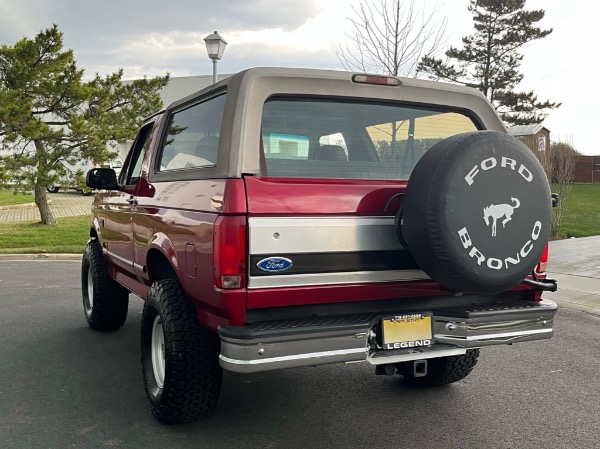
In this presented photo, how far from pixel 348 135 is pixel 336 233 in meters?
0.72

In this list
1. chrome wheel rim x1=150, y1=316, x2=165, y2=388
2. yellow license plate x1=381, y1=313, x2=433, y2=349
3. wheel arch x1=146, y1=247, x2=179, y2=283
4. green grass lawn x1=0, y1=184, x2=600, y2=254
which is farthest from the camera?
green grass lawn x1=0, y1=184, x2=600, y2=254

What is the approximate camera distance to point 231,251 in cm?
264

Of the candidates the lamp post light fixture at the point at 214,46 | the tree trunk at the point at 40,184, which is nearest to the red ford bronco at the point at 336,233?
the lamp post light fixture at the point at 214,46

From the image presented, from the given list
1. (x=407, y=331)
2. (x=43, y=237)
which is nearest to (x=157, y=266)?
(x=407, y=331)

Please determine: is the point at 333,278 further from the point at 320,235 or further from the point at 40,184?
the point at 40,184

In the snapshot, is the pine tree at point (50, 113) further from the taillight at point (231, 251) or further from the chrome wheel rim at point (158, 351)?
the taillight at point (231, 251)

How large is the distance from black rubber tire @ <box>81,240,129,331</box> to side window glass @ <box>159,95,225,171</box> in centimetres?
183

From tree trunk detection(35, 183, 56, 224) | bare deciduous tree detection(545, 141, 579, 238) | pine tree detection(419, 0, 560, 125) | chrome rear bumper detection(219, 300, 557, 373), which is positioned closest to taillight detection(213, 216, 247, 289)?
chrome rear bumper detection(219, 300, 557, 373)

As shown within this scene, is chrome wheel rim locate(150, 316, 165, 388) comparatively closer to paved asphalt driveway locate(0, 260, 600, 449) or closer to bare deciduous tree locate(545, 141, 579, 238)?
paved asphalt driveway locate(0, 260, 600, 449)

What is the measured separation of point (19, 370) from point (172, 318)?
6.64ft

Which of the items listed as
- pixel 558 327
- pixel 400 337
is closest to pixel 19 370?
pixel 400 337

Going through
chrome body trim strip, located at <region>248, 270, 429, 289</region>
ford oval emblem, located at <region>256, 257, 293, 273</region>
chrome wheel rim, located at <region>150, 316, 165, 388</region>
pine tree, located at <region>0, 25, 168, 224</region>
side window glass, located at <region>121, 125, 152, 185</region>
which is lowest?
chrome wheel rim, located at <region>150, 316, 165, 388</region>

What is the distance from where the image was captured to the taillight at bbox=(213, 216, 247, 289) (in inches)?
104

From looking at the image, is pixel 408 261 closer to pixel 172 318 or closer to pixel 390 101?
pixel 390 101
